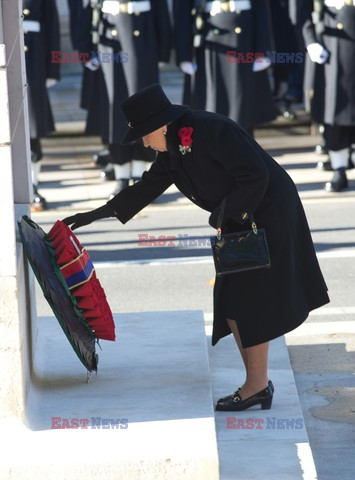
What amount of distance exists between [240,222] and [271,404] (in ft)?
2.73

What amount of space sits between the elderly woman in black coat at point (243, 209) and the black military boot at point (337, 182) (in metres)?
5.34

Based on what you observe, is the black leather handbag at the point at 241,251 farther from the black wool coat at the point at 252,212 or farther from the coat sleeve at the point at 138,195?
the coat sleeve at the point at 138,195

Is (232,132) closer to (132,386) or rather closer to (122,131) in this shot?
(132,386)

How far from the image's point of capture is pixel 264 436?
16.1 ft

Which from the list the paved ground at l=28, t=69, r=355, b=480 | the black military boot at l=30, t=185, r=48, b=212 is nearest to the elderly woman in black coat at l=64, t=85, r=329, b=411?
the paved ground at l=28, t=69, r=355, b=480

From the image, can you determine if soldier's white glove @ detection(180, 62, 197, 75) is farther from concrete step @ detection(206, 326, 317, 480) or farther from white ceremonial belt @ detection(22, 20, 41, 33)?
concrete step @ detection(206, 326, 317, 480)

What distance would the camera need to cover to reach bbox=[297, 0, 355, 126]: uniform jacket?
10.1 metres

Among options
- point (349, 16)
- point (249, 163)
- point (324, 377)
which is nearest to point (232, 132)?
point (249, 163)

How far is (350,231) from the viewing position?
9.02 meters

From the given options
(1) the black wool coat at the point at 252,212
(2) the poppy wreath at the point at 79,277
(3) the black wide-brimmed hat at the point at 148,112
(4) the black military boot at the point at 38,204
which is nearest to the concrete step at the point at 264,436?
(1) the black wool coat at the point at 252,212

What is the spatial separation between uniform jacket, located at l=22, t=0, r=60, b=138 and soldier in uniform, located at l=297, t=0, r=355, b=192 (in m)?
2.07

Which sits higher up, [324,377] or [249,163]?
[249,163]

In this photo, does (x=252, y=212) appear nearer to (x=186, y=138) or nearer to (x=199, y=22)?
(x=186, y=138)

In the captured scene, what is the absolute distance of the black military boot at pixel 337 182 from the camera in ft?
34.0
